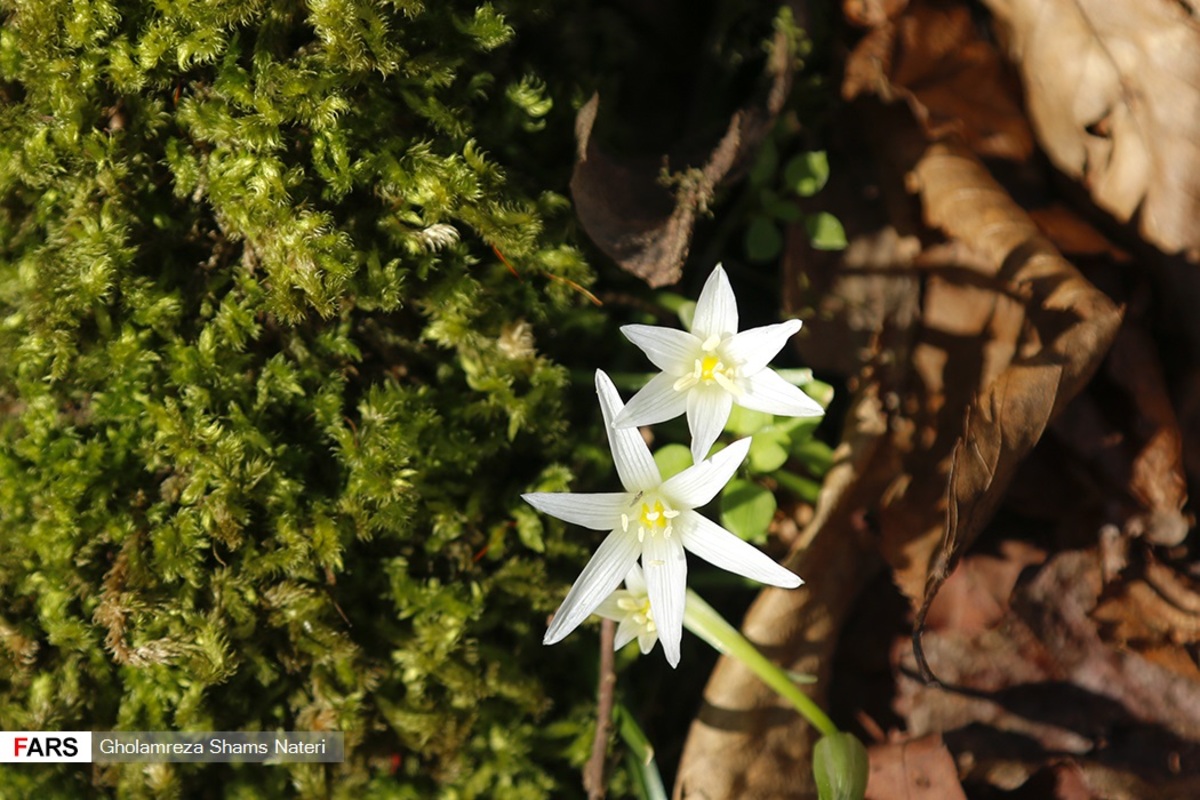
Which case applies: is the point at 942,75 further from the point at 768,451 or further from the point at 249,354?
the point at 249,354

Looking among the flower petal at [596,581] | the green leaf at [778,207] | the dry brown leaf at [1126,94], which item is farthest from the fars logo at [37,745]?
the dry brown leaf at [1126,94]

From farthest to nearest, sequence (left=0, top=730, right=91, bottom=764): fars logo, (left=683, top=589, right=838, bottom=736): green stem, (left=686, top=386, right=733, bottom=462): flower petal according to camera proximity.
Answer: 1. (left=683, top=589, right=838, bottom=736): green stem
2. (left=0, top=730, right=91, bottom=764): fars logo
3. (left=686, top=386, right=733, bottom=462): flower petal

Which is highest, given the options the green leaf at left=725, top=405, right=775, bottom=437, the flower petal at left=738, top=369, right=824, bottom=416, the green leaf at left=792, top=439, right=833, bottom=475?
the flower petal at left=738, top=369, right=824, bottom=416

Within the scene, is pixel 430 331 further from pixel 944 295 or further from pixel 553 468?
pixel 944 295

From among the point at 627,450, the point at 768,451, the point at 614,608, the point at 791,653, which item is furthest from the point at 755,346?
the point at 791,653

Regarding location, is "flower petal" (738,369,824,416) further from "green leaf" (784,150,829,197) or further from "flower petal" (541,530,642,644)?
"green leaf" (784,150,829,197)

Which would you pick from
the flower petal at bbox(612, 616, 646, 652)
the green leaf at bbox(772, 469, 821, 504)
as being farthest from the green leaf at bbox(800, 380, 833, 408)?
the flower petal at bbox(612, 616, 646, 652)

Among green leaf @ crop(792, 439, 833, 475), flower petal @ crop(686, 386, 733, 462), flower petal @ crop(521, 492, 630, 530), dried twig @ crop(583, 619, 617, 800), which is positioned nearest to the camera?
flower petal @ crop(521, 492, 630, 530)
